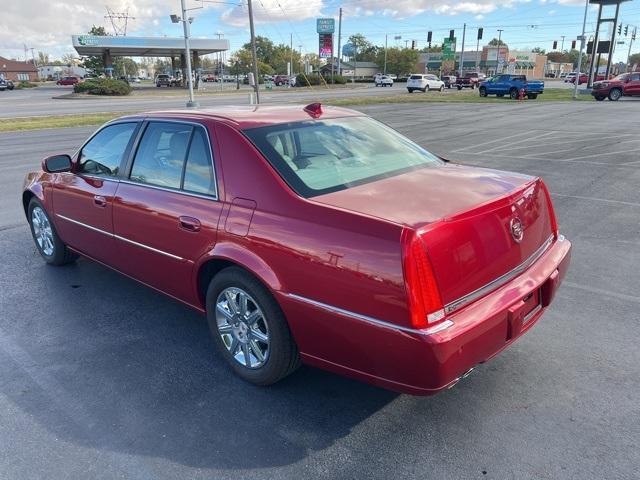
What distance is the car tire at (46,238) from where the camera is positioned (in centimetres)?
518

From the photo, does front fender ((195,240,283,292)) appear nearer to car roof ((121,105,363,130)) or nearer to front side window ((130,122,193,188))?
front side window ((130,122,193,188))

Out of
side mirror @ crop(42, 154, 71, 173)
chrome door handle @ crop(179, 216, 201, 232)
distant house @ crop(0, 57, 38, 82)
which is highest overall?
distant house @ crop(0, 57, 38, 82)

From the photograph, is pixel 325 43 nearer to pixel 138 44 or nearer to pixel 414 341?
pixel 138 44

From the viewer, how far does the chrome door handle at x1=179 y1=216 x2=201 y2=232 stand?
10.7 feet

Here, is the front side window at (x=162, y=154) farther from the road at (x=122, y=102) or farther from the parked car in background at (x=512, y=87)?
the parked car in background at (x=512, y=87)

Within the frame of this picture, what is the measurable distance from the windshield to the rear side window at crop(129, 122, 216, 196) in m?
0.38

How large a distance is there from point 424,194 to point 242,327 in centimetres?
140

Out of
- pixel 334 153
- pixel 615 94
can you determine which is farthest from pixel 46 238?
pixel 615 94

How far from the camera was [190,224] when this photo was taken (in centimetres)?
332

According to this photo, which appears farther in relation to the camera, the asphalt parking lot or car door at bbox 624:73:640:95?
car door at bbox 624:73:640:95

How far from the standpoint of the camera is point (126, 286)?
487cm

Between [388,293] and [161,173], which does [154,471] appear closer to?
[388,293]

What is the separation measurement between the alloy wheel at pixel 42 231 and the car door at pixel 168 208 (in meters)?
1.65

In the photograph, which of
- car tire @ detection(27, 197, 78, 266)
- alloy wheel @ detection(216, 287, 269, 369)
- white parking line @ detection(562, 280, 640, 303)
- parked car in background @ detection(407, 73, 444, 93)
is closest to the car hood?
alloy wheel @ detection(216, 287, 269, 369)
